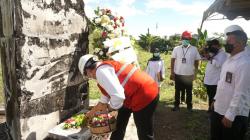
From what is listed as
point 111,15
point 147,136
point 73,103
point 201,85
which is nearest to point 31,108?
point 73,103

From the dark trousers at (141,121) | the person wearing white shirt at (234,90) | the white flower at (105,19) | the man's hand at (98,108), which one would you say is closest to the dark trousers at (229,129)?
the person wearing white shirt at (234,90)

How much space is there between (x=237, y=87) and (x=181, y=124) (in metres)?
3.22

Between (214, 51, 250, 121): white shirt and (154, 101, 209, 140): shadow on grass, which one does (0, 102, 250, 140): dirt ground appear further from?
(214, 51, 250, 121): white shirt

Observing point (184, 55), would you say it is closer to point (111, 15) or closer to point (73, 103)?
point (111, 15)

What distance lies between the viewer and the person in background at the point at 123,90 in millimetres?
3260

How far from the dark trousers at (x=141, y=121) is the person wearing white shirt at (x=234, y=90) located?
91 centimetres

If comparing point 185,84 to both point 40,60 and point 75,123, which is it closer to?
point 75,123

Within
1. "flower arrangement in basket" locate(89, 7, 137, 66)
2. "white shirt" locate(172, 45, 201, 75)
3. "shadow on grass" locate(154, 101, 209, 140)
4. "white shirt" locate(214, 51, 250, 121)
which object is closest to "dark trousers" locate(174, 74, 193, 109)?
"white shirt" locate(172, 45, 201, 75)

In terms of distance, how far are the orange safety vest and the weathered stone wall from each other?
3.75ft

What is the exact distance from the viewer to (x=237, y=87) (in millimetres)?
3396

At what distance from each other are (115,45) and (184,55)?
2.74 metres

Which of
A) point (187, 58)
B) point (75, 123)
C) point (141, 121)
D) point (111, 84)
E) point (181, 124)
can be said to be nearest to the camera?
point (111, 84)

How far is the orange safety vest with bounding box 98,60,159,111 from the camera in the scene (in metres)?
3.53

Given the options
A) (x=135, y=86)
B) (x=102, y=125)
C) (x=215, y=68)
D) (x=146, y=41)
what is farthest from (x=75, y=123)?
(x=146, y=41)
